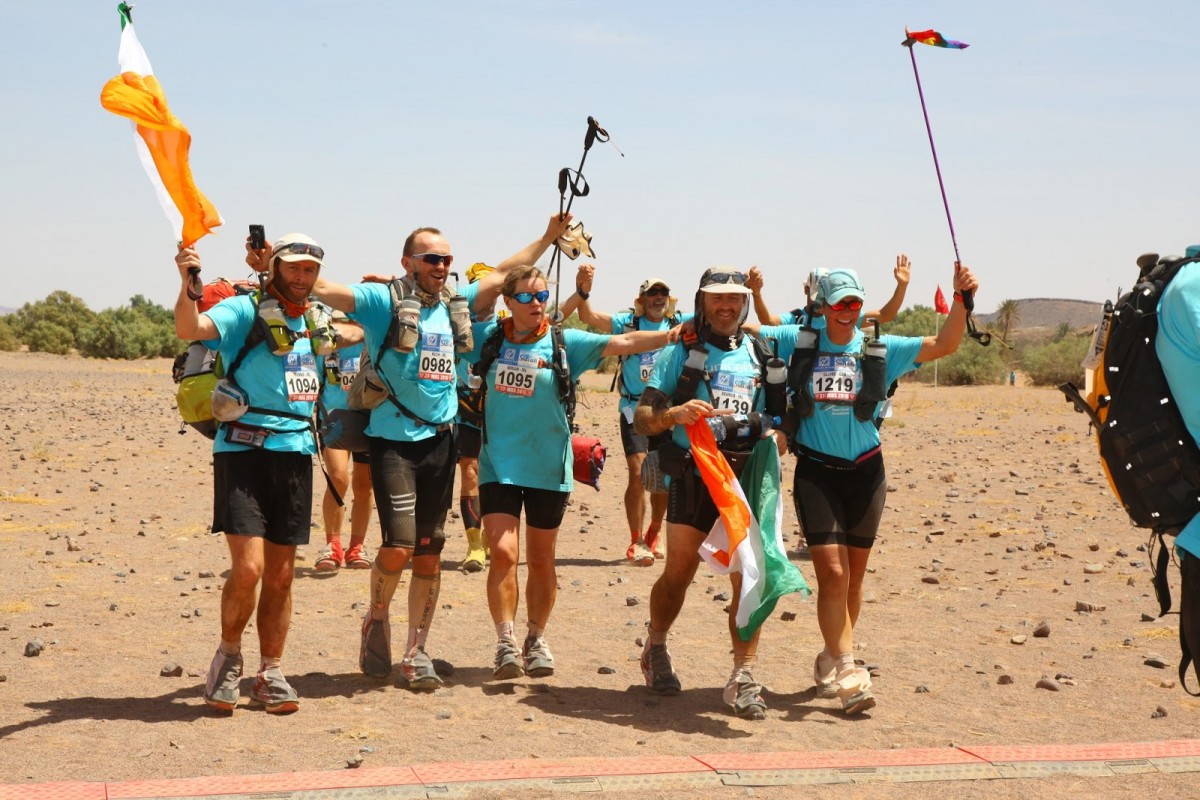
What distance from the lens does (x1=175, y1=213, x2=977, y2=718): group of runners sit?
7.32 metres

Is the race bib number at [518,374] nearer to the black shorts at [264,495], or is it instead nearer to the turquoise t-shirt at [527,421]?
the turquoise t-shirt at [527,421]

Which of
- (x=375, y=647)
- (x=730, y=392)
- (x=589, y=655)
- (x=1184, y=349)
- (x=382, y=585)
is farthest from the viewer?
(x=589, y=655)

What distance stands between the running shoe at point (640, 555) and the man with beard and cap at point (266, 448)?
5.57 metres

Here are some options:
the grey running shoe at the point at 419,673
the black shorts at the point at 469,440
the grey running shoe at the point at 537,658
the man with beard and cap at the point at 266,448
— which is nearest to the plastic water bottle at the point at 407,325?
the man with beard and cap at the point at 266,448

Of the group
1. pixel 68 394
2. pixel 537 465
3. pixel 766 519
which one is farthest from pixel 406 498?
pixel 68 394

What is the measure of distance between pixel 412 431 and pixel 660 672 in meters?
2.02

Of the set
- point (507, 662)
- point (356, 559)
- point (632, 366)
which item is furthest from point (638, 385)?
point (507, 662)

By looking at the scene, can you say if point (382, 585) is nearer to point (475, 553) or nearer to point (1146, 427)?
point (475, 553)

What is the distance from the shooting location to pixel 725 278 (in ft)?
25.7

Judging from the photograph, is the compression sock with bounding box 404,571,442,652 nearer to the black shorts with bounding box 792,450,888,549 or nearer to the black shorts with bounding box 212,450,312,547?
the black shorts with bounding box 212,450,312,547

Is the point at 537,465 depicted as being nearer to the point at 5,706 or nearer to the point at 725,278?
the point at 725,278

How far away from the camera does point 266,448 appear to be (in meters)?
7.26

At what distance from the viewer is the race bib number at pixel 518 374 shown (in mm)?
8289

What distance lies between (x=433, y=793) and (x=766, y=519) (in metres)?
2.78
